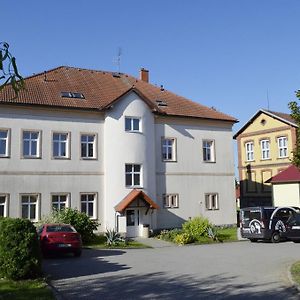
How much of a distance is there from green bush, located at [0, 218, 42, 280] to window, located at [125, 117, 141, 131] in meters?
17.4

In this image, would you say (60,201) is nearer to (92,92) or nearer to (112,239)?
(112,239)

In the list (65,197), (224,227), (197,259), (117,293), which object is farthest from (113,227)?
(117,293)

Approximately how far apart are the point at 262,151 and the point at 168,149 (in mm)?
18162

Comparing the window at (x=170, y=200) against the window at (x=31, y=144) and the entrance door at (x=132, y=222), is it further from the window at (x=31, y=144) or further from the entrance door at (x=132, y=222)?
the window at (x=31, y=144)

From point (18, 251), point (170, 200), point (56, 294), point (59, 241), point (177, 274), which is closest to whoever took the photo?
point (56, 294)

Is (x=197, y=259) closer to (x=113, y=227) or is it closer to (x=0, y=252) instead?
(x=0, y=252)

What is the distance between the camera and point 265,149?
4697 cm

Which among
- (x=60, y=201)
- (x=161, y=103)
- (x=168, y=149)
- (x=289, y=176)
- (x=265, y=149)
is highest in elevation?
(x=161, y=103)

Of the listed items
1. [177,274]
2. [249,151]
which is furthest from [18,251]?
[249,151]

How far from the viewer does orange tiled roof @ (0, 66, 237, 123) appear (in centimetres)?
2867

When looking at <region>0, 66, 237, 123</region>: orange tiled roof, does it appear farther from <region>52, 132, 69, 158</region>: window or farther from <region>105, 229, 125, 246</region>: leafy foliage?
<region>105, 229, 125, 246</region>: leafy foliage

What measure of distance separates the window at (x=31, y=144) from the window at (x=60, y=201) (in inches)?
112

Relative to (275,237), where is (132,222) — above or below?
above

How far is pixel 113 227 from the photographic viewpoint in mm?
29109
